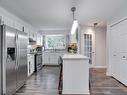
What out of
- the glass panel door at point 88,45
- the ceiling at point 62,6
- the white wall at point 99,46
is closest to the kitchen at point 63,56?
the ceiling at point 62,6

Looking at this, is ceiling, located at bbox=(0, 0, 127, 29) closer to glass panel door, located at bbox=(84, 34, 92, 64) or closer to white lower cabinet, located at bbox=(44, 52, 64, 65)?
glass panel door, located at bbox=(84, 34, 92, 64)

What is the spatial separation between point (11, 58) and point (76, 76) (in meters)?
1.78

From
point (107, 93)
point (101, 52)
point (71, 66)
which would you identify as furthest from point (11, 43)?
point (101, 52)

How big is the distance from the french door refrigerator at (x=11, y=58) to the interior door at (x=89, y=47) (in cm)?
505

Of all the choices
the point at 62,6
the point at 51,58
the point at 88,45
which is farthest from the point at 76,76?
the point at 51,58

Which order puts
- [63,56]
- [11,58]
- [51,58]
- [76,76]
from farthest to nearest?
[51,58] → [63,56] → [76,76] → [11,58]

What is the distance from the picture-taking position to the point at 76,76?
4188mm

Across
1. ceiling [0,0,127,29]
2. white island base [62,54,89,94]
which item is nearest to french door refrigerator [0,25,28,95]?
ceiling [0,0,127,29]

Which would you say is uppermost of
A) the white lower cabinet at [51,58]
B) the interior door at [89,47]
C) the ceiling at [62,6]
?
the ceiling at [62,6]

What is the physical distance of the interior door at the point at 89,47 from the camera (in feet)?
29.5

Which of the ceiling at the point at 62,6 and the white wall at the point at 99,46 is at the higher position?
the ceiling at the point at 62,6

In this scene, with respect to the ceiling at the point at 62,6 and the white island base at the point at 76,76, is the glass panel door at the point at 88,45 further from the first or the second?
the white island base at the point at 76,76

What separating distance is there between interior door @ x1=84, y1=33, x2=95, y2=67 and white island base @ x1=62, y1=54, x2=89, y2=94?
16.0 ft

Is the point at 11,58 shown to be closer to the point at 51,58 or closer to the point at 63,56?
the point at 63,56
